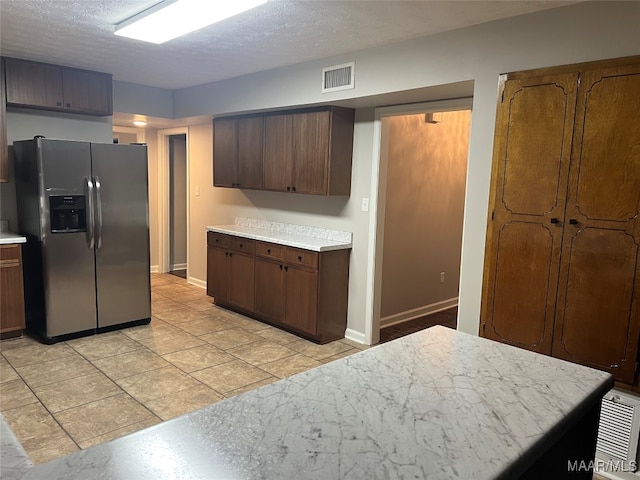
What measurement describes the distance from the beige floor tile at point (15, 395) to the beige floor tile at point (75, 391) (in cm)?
5

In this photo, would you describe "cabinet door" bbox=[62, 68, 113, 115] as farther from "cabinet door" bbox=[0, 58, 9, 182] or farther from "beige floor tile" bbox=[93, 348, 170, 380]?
"beige floor tile" bbox=[93, 348, 170, 380]

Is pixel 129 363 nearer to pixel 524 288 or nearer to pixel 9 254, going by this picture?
pixel 9 254

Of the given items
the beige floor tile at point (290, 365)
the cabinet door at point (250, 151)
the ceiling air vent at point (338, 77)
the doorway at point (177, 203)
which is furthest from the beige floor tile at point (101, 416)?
the doorway at point (177, 203)

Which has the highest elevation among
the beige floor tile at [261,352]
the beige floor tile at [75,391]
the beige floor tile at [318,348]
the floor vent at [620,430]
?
the floor vent at [620,430]

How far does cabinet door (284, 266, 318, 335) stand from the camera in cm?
413

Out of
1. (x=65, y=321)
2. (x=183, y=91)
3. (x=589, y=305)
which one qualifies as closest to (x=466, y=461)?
(x=589, y=305)

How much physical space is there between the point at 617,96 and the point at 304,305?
2811mm

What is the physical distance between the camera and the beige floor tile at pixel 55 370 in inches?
132

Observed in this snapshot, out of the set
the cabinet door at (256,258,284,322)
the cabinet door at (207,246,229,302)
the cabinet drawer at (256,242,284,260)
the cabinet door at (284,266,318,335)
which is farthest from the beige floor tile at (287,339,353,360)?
the cabinet door at (207,246,229,302)

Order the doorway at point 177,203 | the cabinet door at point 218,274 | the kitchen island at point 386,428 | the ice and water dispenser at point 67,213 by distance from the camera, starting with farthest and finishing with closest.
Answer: the doorway at point 177,203 < the cabinet door at point 218,274 < the ice and water dispenser at point 67,213 < the kitchen island at point 386,428

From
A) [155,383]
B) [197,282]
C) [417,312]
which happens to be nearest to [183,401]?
[155,383]

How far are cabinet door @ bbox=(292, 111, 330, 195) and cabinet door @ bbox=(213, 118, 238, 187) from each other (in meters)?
0.93

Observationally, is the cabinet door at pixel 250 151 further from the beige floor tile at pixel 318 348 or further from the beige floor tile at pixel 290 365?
the beige floor tile at pixel 290 365

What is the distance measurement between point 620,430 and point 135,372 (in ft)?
10.3
